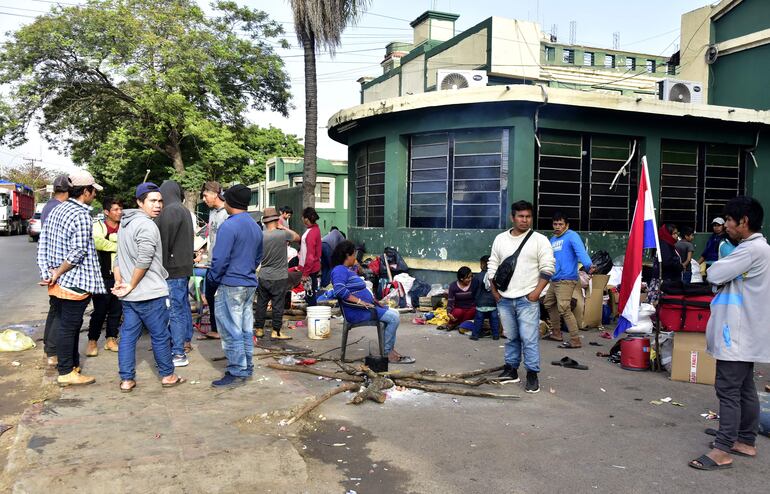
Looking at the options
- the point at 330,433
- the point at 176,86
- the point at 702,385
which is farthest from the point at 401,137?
the point at 176,86

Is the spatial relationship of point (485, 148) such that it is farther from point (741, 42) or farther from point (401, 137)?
point (741, 42)

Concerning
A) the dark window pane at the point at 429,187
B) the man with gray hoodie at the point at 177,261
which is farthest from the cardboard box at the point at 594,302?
the man with gray hoodie at the point at 177,261

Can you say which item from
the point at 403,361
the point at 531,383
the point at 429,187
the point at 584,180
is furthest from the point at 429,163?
the point at 531,383

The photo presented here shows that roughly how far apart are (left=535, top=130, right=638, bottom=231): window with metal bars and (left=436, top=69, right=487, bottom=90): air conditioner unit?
76.1 inches

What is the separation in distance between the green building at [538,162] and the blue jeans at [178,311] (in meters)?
6.46

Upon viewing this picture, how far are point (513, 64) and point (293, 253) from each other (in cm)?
917

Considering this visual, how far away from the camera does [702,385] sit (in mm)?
6215

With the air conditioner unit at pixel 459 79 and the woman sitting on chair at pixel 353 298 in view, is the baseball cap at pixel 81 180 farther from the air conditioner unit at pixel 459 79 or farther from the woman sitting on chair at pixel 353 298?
the air conditioner unit at pixel 459 79

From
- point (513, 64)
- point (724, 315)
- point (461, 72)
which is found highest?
point (513, 64)

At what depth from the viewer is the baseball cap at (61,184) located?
5738mm

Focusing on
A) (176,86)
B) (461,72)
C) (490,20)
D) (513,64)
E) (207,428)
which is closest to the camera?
(207,428)

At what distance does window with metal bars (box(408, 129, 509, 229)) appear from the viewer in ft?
38.7

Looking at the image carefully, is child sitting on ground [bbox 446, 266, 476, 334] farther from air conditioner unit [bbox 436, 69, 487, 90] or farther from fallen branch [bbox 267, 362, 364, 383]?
air conditioner unit [bbox 436, 69, 487, 90]

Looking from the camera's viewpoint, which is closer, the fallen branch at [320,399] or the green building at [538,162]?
the fallen branch at [320,399]
